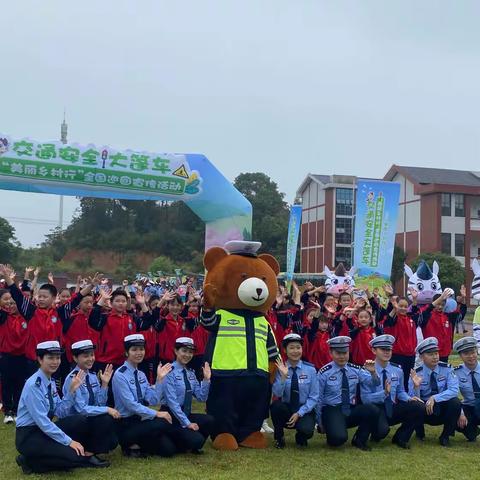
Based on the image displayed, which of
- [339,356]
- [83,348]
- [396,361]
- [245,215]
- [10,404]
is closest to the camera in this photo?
[83,348]

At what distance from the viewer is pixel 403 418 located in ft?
22.2

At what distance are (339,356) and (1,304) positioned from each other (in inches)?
162

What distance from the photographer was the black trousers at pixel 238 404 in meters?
6.54

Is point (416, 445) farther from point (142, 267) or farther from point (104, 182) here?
point (142, 267)

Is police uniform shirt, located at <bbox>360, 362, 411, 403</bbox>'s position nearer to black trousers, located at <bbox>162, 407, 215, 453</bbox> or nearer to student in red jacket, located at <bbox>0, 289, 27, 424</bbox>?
black trousers, located at <bbox>162, 407, 215, 453</bbox>

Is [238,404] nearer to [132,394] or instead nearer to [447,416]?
[132,394]

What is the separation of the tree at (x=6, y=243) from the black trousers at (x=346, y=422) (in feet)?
114

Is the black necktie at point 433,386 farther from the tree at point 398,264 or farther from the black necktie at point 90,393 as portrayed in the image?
the tree at point 398,264

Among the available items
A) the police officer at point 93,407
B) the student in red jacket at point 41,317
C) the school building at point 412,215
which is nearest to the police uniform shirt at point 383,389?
the police officer at point 93,407

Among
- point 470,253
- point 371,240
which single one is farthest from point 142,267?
point 371,240

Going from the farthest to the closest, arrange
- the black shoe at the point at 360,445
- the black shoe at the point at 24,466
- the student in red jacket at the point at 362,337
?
1. the student in red jacket at the point at 362,337
2. the black shoe at the point at 360,445
3. the black shoe at the point at 24,466

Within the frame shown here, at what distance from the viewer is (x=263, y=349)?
6.87 m

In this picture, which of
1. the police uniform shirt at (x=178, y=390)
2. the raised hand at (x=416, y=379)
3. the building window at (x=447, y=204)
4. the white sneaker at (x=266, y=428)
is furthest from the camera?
the building window at (x=447, y=204)

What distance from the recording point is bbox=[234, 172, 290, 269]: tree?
46.7m
